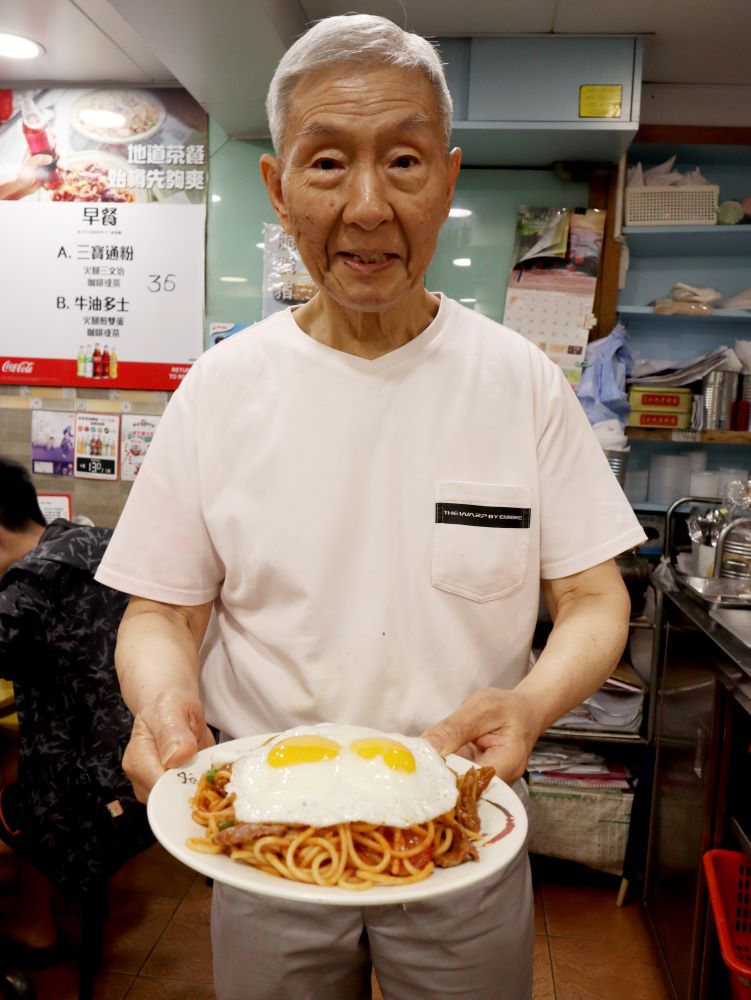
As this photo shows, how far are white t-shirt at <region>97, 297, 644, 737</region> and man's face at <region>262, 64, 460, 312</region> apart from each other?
145mm

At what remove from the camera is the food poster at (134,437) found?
3865mm

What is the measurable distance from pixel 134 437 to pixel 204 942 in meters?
2.29

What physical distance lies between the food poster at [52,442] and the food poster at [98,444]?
0.05m

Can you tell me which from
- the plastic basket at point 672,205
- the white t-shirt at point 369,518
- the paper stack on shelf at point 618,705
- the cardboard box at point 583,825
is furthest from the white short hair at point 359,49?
the cardboard box at point 583,825

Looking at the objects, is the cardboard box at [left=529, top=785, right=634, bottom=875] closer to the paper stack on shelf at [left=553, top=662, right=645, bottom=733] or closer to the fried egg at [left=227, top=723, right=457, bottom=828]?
the paper stack on shelf at [left=553, top=662, right=645, bottom=733]

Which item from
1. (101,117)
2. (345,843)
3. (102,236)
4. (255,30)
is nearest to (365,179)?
(345,843)

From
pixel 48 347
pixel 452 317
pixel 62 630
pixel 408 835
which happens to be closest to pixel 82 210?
pixel 48 347

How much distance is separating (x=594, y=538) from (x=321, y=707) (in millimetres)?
544

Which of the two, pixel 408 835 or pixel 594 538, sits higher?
pixel 594 538

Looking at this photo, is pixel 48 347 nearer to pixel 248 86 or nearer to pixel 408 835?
pixel 248 86

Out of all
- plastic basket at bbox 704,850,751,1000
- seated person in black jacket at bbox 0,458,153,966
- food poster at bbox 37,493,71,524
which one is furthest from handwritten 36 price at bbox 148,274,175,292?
plastic basket at bbox 704,850,751,1000

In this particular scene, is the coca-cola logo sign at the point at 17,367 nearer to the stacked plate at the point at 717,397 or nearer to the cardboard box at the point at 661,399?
the cardboard box at the point at 661,399

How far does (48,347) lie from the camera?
153 inches

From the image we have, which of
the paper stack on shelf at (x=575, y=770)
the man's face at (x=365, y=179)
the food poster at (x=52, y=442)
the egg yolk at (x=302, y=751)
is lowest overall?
the paper stack on shelf at (x=575, y=770)
